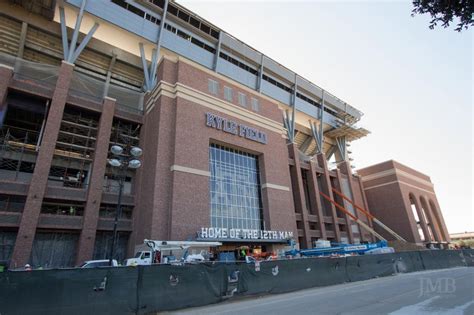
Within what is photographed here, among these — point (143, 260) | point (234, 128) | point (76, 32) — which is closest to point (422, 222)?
point (234, 128)

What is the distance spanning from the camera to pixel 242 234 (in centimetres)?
2742

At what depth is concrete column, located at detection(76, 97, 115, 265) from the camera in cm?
2339

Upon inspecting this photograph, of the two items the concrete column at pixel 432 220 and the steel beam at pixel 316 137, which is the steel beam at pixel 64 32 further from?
the concrete column at pixel 432 220

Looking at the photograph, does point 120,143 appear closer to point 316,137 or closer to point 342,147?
point 316,137

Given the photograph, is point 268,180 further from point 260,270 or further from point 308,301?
point 308,301

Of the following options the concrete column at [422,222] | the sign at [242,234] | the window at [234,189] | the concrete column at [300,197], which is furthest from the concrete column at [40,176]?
the concrete column at [422,222]

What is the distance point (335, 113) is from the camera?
193 ft

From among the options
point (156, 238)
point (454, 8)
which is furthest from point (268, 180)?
point (454, 8)

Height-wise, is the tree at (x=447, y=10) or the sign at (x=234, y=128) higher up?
the sign at (x=234, y=128)

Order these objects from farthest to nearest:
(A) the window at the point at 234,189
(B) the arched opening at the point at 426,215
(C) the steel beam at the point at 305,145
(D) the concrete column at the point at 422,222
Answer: (B) the arched opening at the point at 426,215
(C) the steel beam at the point at 305,145
(D) the concrete column at the point at 422,222
(A) the window at the point at 234,189

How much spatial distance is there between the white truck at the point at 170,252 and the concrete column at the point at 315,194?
24.5 metres

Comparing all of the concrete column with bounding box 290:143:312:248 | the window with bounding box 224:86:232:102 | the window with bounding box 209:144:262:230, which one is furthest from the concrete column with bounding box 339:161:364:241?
the window with bounding box 224:86:232:102

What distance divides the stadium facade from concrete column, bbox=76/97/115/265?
0.30ft

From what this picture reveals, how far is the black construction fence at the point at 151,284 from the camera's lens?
25.9 ft
